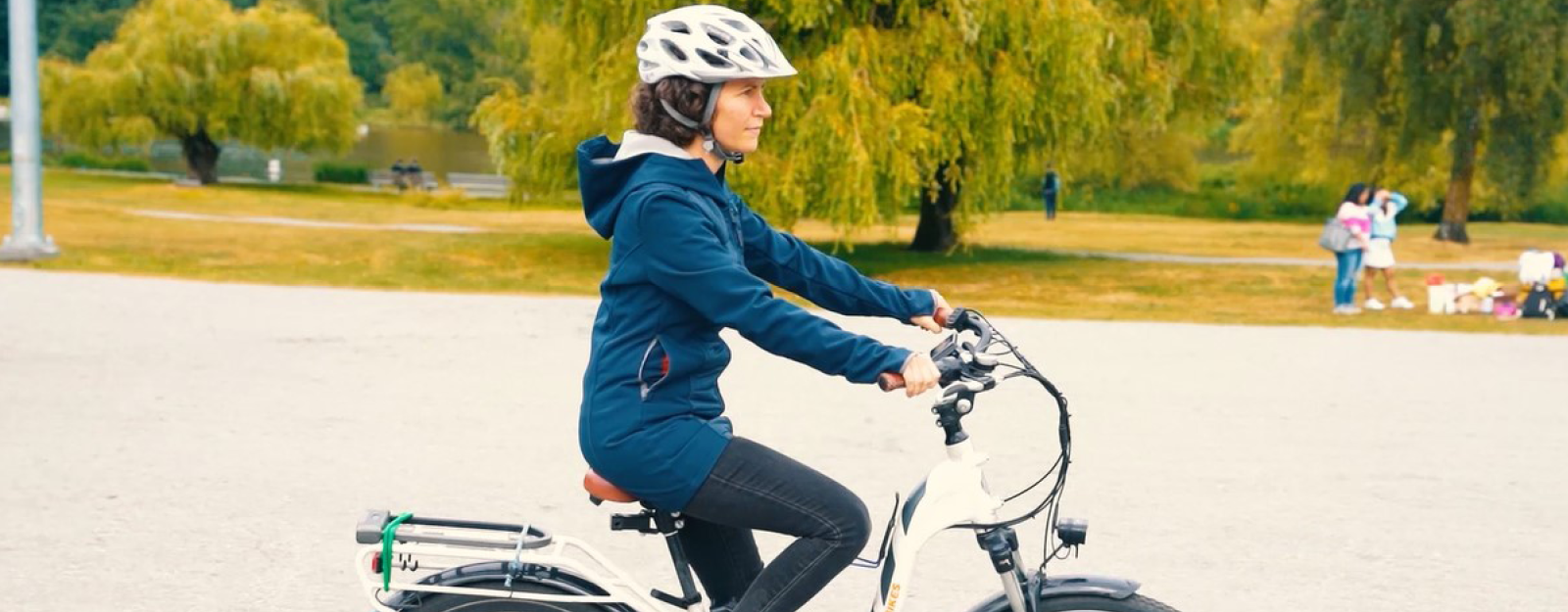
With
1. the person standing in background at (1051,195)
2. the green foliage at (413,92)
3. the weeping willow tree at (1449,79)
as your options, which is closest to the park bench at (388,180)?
the person standing in background at (1051,195)

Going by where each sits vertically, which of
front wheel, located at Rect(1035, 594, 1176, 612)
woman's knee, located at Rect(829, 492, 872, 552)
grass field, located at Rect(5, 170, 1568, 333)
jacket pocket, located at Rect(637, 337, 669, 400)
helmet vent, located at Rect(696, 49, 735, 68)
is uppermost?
helmet vent, located at Rect(696, 49, 735, 68)

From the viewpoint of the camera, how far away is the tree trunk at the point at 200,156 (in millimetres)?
48688

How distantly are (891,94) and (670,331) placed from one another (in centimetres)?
1850

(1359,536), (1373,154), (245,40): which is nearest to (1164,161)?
(1373,154)

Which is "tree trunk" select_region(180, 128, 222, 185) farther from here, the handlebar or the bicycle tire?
the handlebar

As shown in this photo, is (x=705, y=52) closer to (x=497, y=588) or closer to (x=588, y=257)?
(x=497, y=588)

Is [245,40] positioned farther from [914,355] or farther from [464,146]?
[914,355]

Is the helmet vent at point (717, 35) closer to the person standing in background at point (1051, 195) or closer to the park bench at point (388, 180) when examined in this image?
the person standing in background at point (1051, 195)

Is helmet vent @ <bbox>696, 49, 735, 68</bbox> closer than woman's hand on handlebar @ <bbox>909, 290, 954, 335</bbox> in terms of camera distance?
Yes

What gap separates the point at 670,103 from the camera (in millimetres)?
3238

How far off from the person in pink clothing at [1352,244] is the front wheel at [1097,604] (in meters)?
15.0

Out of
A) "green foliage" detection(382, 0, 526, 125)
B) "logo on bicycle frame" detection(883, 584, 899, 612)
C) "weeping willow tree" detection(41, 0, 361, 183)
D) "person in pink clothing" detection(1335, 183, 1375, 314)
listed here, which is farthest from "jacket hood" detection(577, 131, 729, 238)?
"green foliage" detection(382, 0, 526, 125)

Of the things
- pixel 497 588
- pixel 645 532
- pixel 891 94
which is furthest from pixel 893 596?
pixel 891 94

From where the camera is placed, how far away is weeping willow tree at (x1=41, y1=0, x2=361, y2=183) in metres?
46.9
